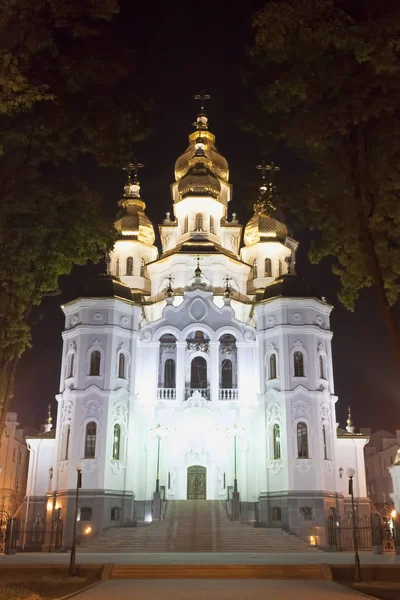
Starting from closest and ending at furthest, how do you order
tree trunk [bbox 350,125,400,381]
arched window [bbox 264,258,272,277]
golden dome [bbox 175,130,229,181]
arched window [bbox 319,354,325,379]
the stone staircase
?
1. tree trunk [bbox 350,125,400,381]
2. the stone staircase
3. arched window [bbox 319,354,325,379]
4. arched window [bbox 264,258,272,277]
5. golden dome [bbox 175,130,229,181]

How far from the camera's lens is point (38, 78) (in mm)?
14859

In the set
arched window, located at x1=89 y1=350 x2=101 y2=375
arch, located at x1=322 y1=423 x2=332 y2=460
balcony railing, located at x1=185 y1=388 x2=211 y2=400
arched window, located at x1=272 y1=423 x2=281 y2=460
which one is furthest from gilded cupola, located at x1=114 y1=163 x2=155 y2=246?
arch, located at x1=322 y1=423 x2=332 y2=460

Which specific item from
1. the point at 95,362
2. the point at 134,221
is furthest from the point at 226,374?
the point at 134,221

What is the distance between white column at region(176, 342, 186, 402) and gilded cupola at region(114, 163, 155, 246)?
13232mm

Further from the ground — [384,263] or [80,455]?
[384,263]

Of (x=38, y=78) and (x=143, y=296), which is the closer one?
(x=38, y=78)

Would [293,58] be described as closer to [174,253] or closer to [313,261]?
[313,261]

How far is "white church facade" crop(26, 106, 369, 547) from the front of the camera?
35.4 metres

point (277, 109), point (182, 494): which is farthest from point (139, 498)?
point (277, 109)

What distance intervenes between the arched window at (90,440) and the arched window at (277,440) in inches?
403

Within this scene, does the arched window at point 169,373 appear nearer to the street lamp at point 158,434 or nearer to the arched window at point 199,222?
the street lamp at point 158,434

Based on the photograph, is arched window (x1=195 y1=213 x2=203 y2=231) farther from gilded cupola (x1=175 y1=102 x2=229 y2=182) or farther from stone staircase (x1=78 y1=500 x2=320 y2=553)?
stone staircase (x1=78 y1=500 x2=320 y2=553)

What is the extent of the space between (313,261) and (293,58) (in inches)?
229

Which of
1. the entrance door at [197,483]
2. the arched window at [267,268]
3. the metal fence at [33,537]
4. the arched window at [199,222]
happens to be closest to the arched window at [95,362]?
the entrance door at [197,483]
